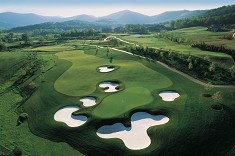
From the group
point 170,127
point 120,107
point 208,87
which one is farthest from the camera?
point 208,87

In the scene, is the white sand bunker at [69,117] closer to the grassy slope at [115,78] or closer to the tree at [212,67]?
the grassy slope at [115,78]

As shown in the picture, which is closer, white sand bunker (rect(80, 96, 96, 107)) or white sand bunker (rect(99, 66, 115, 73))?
white sand bunker (rect(80, 96, 96, 107))

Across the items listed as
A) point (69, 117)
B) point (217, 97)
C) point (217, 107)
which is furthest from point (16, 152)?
point (217, 97)

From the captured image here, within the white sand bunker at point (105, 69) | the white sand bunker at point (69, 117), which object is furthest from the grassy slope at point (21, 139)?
the white sand bunker at point (105, 69)

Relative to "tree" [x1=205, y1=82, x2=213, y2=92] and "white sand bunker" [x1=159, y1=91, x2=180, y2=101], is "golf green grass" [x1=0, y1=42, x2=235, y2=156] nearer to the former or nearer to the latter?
"tree" [x1=205, y1=82, x2=213, y2=92]

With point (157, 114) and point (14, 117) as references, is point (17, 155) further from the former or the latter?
point (157, 114)

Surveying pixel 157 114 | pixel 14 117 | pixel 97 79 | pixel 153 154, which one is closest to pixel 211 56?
pixel 97 79

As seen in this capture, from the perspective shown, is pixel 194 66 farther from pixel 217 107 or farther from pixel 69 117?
pixel 69 117

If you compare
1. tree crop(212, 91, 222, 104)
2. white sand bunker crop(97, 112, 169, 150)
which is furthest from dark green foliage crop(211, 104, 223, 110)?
white sand bunker crop(97, 112, 169, 150)
